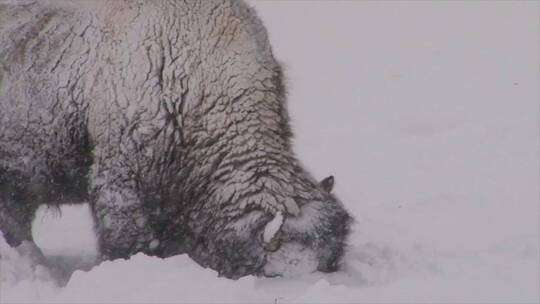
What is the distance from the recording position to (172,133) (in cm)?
476

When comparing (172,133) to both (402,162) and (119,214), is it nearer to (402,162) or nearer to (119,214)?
(119,214)

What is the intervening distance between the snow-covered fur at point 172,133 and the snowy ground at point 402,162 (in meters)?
0.28

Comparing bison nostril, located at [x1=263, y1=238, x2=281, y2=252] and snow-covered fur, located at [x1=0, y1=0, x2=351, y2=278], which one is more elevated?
snow-covered fur, located at [x1=0, y1=0, x2=351, y2=278]

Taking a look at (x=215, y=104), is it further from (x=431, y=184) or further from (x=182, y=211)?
(x=431, y=184)

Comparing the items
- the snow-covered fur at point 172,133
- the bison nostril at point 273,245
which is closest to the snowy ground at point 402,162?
the bison nostril at point 273,245

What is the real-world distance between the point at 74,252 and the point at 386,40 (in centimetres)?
704

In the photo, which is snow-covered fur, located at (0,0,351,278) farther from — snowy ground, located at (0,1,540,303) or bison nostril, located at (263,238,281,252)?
snowy ground, located at (0,1,540,303)

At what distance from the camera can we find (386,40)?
1184 centimetres

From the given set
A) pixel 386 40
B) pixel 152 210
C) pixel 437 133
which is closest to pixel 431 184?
pixel 437 133

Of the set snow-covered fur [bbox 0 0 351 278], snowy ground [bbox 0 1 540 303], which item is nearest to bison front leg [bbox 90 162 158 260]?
snow-covered fur [bbox 0 0 351 278]

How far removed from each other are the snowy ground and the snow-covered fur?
0.28m

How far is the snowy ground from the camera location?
440 cm

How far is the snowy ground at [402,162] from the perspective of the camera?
440 cm

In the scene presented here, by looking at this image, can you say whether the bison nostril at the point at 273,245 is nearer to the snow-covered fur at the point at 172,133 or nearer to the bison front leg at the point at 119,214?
the snow-covered fur at the point at 172,133
